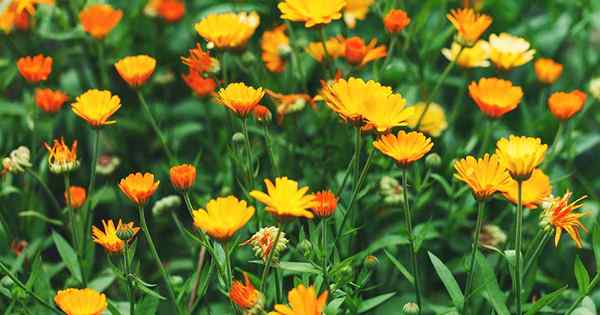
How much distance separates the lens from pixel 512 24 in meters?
2.40

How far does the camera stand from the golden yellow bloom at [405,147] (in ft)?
4.35

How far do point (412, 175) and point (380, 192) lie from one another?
0.56 feet

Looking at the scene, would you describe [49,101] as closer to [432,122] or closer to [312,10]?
[312,10]

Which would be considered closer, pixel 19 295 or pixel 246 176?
pixel 19 295

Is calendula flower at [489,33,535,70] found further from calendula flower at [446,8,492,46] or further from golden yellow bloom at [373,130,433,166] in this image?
golden yellow bloom at [373,130,433,166]

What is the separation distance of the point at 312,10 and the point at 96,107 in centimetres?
42

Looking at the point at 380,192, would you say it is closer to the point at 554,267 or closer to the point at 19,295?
the point at 554,267

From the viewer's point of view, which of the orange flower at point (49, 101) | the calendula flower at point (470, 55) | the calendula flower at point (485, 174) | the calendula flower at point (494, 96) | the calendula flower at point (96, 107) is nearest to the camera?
the calendula flower at point (485, 174)

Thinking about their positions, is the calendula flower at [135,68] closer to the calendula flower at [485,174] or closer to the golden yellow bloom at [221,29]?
the golden yellow bloom at [221,29]

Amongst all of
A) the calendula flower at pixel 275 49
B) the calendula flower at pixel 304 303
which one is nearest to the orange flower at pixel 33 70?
the calendula flower at pixel 275 49

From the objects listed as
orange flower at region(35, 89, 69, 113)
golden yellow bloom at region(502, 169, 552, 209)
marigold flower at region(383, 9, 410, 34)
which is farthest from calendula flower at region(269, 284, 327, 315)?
orange flower at region(35, 89, 69, 113)

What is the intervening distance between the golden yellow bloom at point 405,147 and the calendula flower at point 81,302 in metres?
0.49

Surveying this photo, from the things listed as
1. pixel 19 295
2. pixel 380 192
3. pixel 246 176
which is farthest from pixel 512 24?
pixel 19 295

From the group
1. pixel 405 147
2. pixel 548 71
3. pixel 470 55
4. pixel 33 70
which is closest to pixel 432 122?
pixel 470 55
